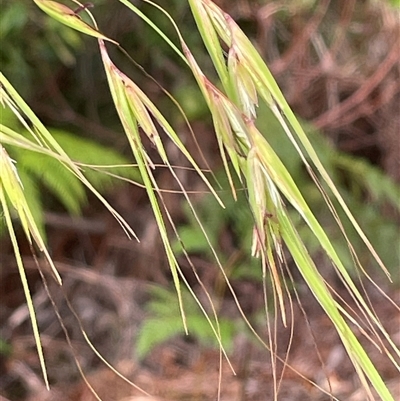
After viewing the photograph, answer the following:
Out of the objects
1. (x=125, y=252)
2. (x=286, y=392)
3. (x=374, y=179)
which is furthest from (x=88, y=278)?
(x=374, y=179)

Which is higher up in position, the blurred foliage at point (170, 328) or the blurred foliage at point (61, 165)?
the blurred foliage at point (61, 165)

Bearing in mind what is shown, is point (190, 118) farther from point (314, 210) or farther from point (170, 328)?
point (170, 328)

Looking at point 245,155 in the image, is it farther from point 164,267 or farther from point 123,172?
point 164,267

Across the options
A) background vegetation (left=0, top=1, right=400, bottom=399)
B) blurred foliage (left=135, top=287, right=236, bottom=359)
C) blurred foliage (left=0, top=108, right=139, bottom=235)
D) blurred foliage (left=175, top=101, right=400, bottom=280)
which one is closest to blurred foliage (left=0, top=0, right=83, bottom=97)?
background vegetation (left=0, top=1, right=400, bottom=399)

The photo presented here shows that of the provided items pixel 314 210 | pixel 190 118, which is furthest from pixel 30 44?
pixel 314 210

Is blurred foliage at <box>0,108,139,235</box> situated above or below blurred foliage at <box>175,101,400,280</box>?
above

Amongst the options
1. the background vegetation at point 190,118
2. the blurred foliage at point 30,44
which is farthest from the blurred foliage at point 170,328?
the blurred foliage at point 30,44

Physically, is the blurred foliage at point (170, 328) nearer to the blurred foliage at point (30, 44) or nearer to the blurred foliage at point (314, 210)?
the blurred foliage at point (314, 210)

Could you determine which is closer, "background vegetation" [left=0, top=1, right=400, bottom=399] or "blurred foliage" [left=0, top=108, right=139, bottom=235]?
"blurred foliage" [left=0, top=108, right=139, bottom=235]

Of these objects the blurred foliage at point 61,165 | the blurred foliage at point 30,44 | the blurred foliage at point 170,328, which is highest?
the blurred foliage at point 30,44

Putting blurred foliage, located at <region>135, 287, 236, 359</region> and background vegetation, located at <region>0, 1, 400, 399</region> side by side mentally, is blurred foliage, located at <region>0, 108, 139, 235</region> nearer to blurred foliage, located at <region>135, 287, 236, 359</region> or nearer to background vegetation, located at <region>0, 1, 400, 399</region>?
background vegetation, located at <region>0, 1, 400, 399</region>

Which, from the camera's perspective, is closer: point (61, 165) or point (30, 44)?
point (61, 165)
